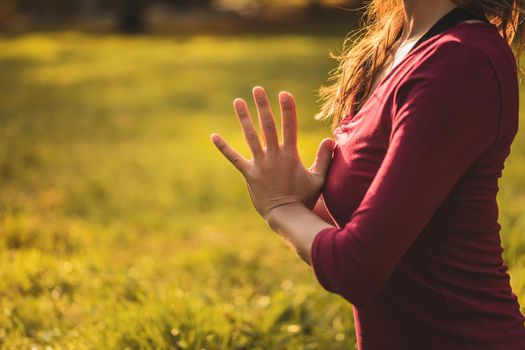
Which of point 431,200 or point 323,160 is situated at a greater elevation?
point 431,200

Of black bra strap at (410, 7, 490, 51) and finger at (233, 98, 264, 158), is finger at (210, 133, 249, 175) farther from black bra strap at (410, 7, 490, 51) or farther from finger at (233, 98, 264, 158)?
black bra strap at (410, 7, 490, 51)

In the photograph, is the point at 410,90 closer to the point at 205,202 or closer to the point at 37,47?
the point at 205,202

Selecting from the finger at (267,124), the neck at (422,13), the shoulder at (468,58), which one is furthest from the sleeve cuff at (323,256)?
the neck at (422,13)

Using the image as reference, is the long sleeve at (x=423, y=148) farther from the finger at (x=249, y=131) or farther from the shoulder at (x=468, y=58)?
the finger at (x=249, y=131)

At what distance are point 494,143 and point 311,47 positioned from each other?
20.2m

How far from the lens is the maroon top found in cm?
120

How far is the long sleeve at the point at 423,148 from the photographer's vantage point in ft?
3.92

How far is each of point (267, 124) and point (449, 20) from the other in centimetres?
45

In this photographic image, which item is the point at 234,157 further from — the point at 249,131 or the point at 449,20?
the point at 449,20

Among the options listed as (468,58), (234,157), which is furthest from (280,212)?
Answer: (468,58)

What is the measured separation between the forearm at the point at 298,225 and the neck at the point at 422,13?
48 cm

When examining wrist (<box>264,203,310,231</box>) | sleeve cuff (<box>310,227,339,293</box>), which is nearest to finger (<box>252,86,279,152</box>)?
wrist (<box>264,203,310,231</box>)

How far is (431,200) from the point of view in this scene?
123 centimetres

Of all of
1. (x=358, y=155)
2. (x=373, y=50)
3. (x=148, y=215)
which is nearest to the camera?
(x=358, y=155)
